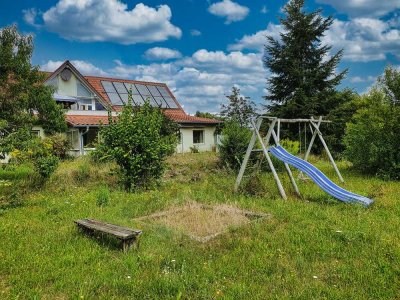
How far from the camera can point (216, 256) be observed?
17.8 ft

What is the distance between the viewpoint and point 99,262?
5.22m

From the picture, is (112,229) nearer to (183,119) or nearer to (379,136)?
(379,136)

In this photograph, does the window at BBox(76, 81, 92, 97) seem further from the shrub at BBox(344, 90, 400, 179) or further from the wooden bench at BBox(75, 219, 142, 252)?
the wooden bench at BBox(75, 219, 142, 252)

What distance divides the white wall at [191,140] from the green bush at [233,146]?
1354 centimetres

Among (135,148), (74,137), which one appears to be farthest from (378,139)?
(74,137)

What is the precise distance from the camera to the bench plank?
18.3ft

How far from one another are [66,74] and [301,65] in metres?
17.5

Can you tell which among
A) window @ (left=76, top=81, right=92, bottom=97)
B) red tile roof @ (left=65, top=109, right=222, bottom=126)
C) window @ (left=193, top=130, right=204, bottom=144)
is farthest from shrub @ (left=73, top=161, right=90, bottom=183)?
window @ (left=193, top=130, right=204, bottom=144)

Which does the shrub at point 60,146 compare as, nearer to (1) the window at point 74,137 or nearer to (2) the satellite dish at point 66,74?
(1) the window at point 74,137

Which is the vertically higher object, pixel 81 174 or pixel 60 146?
pixel 60 146

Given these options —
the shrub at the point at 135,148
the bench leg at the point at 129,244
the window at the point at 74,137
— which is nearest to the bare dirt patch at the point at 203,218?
the bench leg at the point at 129,244

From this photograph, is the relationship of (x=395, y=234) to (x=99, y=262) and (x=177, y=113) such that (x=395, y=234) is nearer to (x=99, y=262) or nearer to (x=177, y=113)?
(x=99, y=262)

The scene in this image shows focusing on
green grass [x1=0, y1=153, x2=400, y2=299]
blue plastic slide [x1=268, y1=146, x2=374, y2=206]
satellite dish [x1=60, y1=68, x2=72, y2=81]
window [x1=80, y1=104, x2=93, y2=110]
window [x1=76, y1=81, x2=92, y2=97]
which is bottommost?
green grass [x1=0, y1=153, x2=400, y2=299]

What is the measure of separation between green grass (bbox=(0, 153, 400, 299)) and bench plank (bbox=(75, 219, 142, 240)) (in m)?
0.24
